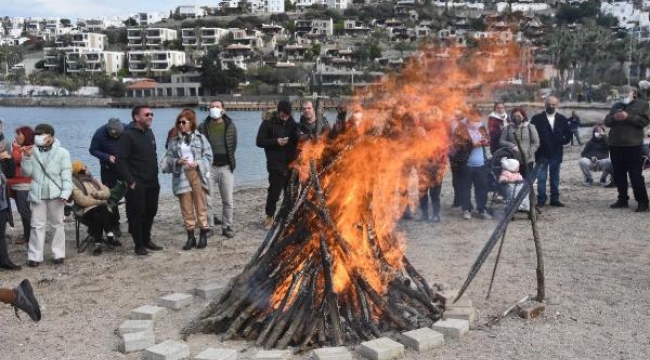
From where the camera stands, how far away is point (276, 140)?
10578mm

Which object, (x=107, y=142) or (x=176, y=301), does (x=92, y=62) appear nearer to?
(x=107, y=142)

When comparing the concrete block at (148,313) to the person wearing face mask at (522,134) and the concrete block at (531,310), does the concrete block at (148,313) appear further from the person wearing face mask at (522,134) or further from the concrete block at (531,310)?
the person wearing face mask at (522,134)

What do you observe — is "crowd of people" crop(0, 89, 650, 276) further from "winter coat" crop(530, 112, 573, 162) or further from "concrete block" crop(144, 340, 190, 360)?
"concrete block" crop(144, 340, 190, 360)

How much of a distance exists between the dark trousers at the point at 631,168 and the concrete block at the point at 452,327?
7352mm

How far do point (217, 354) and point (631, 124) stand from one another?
947 centimetres

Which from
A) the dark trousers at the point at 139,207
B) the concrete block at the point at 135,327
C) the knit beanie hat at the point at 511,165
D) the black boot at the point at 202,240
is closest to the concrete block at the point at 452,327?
the concrete block at the point at 135,327

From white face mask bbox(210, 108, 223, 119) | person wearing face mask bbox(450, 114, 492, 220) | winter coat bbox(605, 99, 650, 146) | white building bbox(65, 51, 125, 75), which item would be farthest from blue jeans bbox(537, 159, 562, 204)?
white building bbox(65, 51, 125, 75)

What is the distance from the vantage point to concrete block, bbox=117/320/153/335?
6.06 m

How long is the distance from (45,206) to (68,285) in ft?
5.24

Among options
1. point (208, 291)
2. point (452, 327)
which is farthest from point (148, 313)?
point (452, 327)

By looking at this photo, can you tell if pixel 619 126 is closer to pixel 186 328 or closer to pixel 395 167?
pixel 395 167

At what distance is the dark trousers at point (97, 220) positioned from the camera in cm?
959

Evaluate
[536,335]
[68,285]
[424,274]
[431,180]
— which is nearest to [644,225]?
[431,180]

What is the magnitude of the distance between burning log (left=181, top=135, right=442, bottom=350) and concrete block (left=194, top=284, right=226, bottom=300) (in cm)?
103
